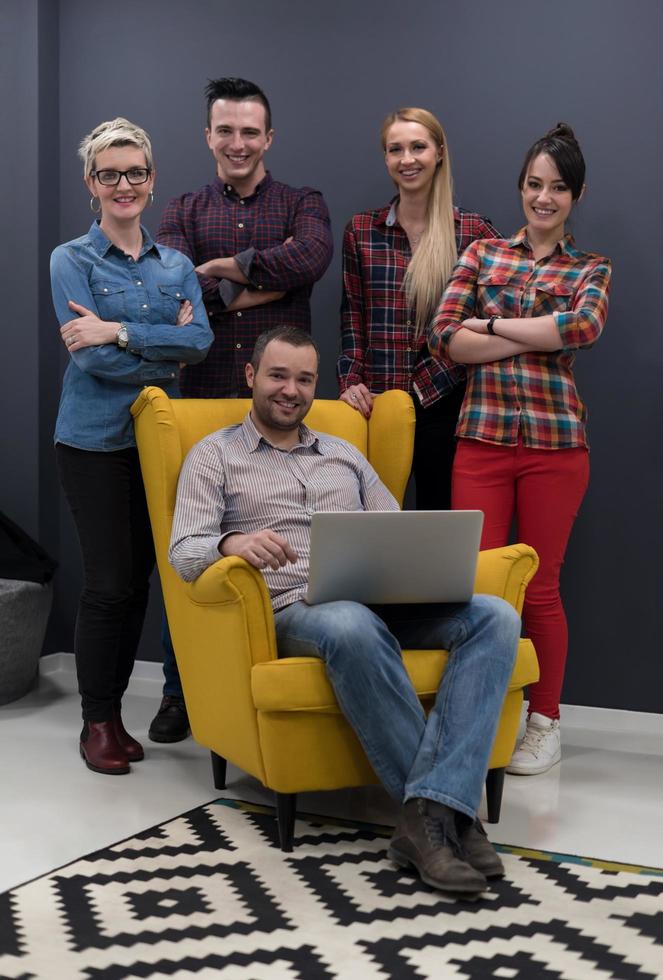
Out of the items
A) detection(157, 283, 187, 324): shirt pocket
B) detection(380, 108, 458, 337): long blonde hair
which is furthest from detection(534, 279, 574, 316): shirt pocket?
detection(157, 283, 187, 324): shirt pocket

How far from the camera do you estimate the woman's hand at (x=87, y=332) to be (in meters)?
3.02

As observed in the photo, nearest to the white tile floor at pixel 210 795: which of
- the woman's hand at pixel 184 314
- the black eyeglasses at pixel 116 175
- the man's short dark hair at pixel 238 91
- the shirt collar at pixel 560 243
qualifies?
the woman's hand at pixel 184 314

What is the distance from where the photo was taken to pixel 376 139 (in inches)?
154

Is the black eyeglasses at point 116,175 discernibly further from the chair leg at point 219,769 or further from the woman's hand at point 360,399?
the chair leg at point 219,769

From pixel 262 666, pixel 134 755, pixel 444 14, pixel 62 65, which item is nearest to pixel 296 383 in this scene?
pixel 262 666

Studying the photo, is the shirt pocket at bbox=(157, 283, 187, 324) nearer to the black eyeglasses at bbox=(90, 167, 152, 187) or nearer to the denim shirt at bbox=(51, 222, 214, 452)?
the denim shirt at bbox=(51, 222, 214, 452)

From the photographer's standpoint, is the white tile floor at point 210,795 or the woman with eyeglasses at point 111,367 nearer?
the white tile floor at point 210,795

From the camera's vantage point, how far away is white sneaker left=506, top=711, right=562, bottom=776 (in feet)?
10.8

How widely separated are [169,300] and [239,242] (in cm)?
41

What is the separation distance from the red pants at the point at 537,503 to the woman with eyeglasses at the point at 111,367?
0.83 meters

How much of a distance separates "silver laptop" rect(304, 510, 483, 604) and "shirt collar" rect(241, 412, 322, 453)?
492 mm

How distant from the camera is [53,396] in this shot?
434cm

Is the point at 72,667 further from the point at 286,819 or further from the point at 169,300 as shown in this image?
the point at 286,819

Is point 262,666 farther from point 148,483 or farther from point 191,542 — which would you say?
point 148,483
